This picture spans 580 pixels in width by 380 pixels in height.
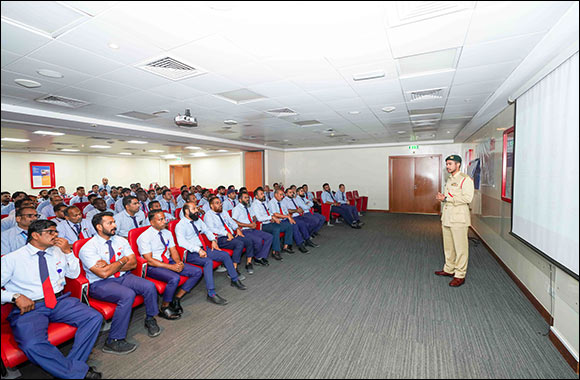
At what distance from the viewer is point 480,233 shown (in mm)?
A: 7020

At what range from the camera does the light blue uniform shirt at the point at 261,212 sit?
5840 mm

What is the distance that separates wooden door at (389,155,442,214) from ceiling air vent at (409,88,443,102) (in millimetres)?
7133

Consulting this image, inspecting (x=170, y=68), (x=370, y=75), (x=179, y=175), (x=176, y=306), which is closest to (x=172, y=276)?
(x=176, y=306)

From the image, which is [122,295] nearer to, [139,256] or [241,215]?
[139,256]

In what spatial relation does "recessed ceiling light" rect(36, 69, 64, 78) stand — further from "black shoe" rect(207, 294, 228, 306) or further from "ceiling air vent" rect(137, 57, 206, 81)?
"black shoe" rect(207, 294, 228, 306)

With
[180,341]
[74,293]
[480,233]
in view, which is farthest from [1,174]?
[480,233]

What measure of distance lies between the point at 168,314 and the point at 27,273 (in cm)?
142

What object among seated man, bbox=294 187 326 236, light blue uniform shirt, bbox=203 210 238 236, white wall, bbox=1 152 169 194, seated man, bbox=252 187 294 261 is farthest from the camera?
white wall, bbox=1 152 169 194

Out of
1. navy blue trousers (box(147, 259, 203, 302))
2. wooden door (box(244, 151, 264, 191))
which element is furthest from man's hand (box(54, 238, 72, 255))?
wooden door (box(244, 151, 264, 191))

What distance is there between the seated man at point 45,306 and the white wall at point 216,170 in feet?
44.0

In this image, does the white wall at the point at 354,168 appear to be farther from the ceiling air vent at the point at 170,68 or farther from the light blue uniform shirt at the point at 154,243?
the light blue uniform shirt at the point at 154,243

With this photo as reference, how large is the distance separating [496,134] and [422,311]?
13.9 ft

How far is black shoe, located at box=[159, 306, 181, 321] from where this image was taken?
127 inches

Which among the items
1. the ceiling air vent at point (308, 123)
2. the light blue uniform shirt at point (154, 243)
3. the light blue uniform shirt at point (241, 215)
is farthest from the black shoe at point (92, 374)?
the ceiling air vent at point (308, 123)
